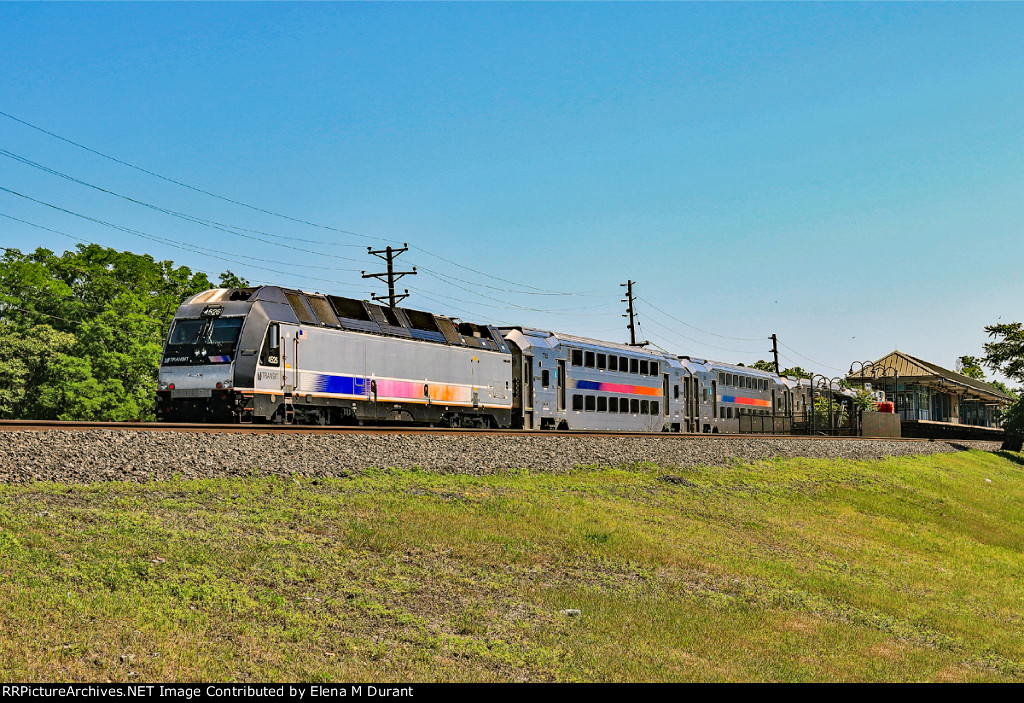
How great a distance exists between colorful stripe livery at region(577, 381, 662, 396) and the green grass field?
20.4 metres

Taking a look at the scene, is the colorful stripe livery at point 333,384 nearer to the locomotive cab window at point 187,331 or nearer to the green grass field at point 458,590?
the locomotive cab window at point 187,331

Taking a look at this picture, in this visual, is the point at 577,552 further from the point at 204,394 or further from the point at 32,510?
the point at 204,394

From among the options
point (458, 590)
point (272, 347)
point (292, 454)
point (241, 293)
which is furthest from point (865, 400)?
point (458, 590)

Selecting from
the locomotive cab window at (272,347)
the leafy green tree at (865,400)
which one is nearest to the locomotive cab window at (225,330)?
the locomotive cab window at (272,347)

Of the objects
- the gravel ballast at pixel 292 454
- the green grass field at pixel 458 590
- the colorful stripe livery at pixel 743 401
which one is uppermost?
the colorful stripe livery at pixel 743 401

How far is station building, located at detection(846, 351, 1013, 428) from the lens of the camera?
3378 inches

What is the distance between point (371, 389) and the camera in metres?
27.8

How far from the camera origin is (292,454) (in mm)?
17938

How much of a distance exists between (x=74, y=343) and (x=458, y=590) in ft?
193

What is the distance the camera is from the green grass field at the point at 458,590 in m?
8.62

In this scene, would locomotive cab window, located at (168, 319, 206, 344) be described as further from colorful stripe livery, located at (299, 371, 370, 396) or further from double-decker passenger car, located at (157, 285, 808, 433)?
colorful stripe livery, located at (299, 371, 370, 396)

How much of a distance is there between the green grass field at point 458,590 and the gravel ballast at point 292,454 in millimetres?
808
